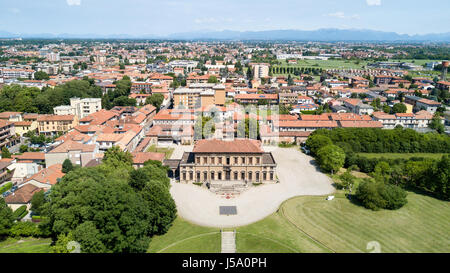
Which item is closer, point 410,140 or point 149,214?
point 149,214

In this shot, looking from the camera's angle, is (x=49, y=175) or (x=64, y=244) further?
(x=49, y=175)

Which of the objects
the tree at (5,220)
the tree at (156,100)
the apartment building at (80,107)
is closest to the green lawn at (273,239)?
the tree at (5,220)

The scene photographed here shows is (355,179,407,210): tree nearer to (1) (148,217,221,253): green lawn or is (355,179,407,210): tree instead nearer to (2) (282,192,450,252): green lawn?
(2) (282,192,450,252): green lawn

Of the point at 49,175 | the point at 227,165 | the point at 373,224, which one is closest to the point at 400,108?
the point at 373,224

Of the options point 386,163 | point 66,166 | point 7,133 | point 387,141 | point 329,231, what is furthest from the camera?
point 7,133

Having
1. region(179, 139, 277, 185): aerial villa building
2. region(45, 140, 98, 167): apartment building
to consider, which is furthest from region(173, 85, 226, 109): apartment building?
region(179, 139, 277, 185): aerial villa building

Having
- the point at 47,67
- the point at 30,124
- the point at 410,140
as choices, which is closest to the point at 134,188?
the point at 30,124

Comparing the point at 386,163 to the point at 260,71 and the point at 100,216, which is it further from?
the point at 260,71
